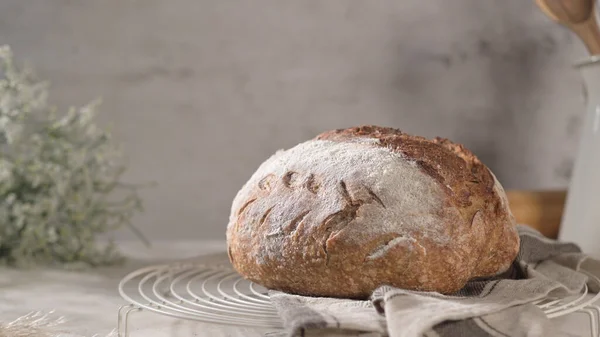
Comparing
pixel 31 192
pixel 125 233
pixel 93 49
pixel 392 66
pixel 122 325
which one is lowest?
pixel 125 233

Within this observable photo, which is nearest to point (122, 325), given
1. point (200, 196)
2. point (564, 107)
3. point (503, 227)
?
point (503, 227)

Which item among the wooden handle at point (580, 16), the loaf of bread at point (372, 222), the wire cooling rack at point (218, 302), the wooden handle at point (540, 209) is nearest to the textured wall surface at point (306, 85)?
the wooden handle at point (540, 209)

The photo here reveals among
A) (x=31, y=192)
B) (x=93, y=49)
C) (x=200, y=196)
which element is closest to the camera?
(x=31, y=192)

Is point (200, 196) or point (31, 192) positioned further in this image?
point (200, 196)

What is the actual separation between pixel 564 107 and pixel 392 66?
22.4 inches

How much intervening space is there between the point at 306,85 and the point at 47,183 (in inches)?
36.3

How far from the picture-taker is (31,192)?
1578mm

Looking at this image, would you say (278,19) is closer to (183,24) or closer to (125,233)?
(183,24)

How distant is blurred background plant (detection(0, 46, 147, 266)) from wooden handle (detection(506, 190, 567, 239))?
1.03 metres

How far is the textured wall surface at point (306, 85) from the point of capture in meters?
2.11

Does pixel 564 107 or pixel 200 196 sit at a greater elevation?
pixel 564 107

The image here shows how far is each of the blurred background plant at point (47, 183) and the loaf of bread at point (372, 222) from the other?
648mm

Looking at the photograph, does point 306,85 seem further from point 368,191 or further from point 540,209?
point 368,191

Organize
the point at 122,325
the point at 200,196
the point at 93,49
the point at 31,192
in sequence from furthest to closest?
1. the point at 200,196
2. the point at 93,49
3. the point at 31,192
4. the point at 122,325
